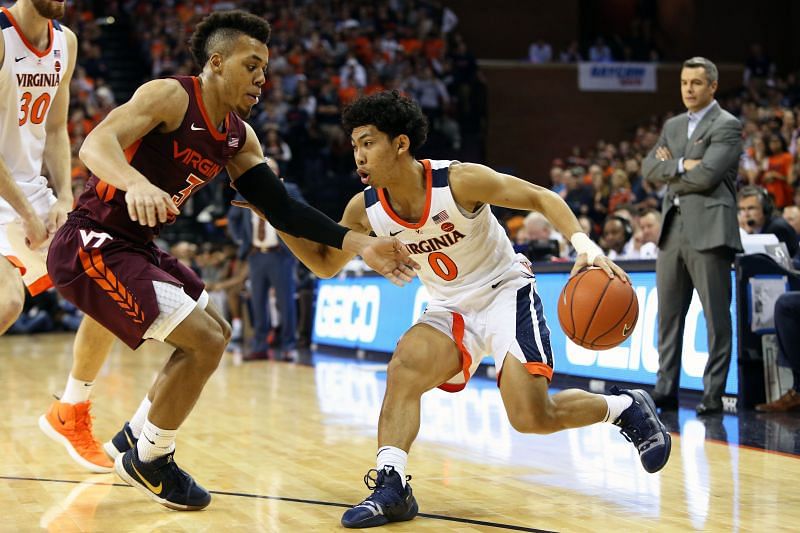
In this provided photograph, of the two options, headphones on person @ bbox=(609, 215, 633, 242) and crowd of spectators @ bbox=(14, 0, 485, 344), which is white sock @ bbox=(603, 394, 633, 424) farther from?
crowd of spectators @ bbox=(14, 0, 485, 344)

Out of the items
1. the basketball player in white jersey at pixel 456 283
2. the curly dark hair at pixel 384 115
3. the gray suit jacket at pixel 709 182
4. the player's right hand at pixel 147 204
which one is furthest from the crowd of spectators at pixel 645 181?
the player's right hand at pixel 147 204

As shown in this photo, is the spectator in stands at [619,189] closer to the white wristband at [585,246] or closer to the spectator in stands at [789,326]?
the spectator in stands at [789,326]

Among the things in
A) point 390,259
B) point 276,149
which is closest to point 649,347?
point 390,259

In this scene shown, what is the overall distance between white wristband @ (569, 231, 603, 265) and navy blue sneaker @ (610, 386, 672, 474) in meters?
0.82

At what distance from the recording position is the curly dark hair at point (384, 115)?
4.31 m

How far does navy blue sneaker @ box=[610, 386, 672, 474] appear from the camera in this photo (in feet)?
14.4

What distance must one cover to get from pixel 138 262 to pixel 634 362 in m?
4.44

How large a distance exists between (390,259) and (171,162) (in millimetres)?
949

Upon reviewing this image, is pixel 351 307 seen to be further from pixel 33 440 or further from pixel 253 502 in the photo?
pixel 253 502

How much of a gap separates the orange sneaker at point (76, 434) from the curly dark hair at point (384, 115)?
1.96 meters

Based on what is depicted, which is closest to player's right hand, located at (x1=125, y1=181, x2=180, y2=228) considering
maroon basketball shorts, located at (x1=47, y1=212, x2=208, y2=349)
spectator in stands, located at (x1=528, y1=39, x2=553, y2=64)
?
maroon basketball shorts, located at (x1=47, y1=212, x2=208, y2=349)

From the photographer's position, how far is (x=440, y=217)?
4.36m

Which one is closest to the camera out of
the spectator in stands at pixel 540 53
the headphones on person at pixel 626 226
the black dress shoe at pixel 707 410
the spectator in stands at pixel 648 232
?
the black dress shoe at pixel 707 410

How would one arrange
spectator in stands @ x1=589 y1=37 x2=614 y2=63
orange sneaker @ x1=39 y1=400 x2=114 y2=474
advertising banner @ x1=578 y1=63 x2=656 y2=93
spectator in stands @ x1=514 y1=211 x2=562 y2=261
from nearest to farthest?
orange sneaker @ x1=39 y1=400 x2=114 y2=474, spectator in stands @ x1=514 y1=211 x2=562 y2=261, advertising banner @ x1=578 y1=63 x2=656 y2=93, spectator in stands @ x1=589 y1=37 x2=614 y2=63
